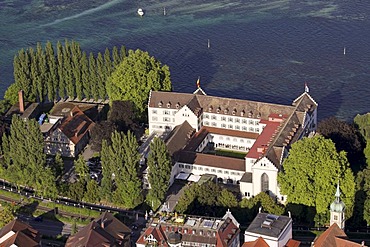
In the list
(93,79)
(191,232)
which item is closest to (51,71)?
(93,79)

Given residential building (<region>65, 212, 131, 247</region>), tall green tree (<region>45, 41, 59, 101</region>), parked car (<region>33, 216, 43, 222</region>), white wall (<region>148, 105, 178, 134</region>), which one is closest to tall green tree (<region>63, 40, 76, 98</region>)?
tall green tree (<region>45, 41, 59, 101</region>)

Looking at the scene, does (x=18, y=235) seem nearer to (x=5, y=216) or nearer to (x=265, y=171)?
(x=5, y=216)

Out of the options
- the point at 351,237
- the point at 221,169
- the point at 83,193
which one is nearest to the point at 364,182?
the point at 351,237

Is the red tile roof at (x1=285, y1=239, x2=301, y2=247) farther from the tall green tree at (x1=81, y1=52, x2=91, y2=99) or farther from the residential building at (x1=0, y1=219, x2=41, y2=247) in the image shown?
the tall green tree at (x1=81, y1=52, x2=91, y2=99)

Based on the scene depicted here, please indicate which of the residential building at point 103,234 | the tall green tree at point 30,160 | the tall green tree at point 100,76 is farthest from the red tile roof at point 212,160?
the tall green tree at point 100,76

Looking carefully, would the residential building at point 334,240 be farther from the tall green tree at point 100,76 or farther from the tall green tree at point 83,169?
the tall green tree at point 100,76

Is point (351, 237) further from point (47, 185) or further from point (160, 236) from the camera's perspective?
point (47, 185)

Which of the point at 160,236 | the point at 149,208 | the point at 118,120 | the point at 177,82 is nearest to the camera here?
the point at 160,236
